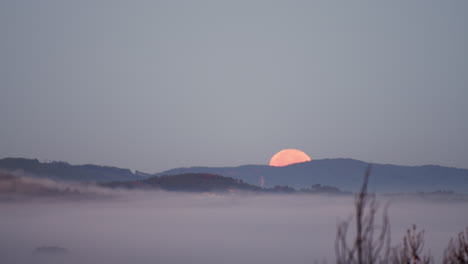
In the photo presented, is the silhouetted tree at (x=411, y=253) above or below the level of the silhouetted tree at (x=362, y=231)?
below

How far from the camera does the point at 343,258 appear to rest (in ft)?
24.5

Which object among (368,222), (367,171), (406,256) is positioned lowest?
(406,256)

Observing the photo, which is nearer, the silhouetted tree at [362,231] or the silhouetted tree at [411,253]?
the silhouetted tree at [362,231]

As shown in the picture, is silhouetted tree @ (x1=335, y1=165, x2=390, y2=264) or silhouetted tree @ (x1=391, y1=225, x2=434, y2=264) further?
silhouetted tree @ (x1=391, y1=225, x2=434, y2=264)

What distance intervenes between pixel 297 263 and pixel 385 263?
197045mm

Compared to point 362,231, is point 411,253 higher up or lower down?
lower down

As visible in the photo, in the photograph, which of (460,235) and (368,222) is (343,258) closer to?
(368,222)

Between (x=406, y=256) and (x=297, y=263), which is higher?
(x=406, y=256)

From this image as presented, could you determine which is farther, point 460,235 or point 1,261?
point 1,261

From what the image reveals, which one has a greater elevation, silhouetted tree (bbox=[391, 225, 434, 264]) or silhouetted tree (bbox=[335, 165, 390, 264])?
silhouetted tree (bbox=[335, 165, 390, 264])

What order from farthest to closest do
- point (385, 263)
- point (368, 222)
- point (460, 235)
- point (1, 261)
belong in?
point (1, 261), point (460, 235), point (385, 263), point (368, 222)

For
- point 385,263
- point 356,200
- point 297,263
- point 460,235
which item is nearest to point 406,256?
point 460,235

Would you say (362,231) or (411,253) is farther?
(411,253)

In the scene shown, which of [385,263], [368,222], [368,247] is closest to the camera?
[368,222]
